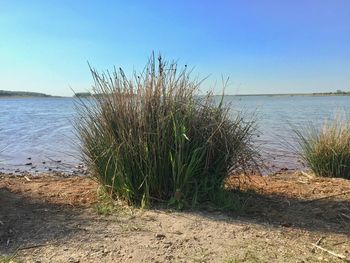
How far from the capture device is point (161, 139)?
487 centimetres

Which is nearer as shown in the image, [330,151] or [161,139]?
[161,139]

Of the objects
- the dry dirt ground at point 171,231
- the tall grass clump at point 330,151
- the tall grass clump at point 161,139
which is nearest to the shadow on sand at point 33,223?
the dry dirt ground at point 171,231

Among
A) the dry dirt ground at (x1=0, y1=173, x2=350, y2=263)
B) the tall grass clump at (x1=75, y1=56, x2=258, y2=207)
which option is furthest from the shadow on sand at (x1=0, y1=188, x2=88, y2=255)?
the tall grass clump at (x1=75, y1=56, x2=258, y2=207)

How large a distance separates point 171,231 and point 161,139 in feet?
3.91

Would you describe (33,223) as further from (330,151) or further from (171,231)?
(330,151)

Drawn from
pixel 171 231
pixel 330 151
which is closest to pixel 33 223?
pixel 171 231

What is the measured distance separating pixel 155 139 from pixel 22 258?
1.97m

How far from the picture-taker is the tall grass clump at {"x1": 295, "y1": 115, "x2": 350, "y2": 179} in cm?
749

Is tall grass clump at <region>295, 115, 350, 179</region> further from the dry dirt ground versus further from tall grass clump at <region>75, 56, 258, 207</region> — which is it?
tall grass clump at <region>75, 56, 258, 207</region>

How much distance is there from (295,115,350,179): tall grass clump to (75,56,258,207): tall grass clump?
2.75 m

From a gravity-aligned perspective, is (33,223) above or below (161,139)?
below

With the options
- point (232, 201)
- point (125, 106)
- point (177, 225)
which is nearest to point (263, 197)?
point (232, 201)

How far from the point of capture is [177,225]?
4.19 meters

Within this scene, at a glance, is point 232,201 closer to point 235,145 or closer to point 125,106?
point 235,145
